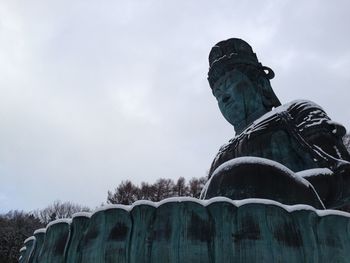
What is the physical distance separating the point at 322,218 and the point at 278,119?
2.17 m

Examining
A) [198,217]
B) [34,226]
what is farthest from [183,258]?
[34,226]

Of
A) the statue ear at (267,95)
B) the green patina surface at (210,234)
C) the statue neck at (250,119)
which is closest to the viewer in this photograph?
the green patina surface at (210,234)

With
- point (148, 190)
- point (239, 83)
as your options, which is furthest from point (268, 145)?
point (148, 190)

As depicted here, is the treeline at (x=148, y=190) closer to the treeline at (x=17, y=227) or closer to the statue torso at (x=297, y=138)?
the treeline at (x=17, y=227)

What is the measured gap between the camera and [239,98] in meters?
5.03

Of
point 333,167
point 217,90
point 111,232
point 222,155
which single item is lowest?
point 111,232

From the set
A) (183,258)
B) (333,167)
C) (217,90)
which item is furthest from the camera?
(217,90)

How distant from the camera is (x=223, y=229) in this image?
1.95 metres

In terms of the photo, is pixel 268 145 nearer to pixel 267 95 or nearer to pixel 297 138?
pixel 297 138

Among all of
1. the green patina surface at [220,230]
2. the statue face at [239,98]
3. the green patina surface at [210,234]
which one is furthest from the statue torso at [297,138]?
the green patina surface at [210,234]

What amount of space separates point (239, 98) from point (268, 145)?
1117 millimetres

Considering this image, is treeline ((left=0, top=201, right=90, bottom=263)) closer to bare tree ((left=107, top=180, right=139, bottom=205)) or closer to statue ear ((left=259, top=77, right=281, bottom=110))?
bare tree ((left=107, top=180, right=139, bottom=205))

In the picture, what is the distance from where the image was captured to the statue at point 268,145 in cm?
281

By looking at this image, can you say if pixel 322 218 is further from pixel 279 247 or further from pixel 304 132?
pixel 304 132
